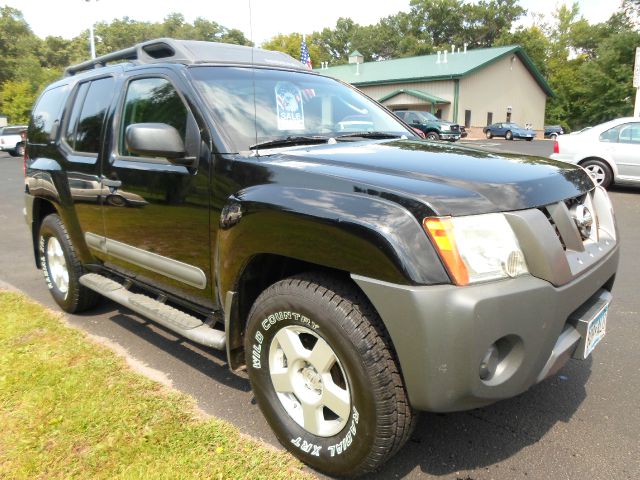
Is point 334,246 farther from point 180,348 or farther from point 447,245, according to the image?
point 180,348

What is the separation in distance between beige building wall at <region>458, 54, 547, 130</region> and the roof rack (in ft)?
119

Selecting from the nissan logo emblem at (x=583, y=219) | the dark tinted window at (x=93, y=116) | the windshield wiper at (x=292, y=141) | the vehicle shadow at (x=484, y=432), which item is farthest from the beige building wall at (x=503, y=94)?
the nissan logo emblem at (x=583, y=219)

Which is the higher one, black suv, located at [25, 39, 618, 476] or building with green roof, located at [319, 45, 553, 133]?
building with green roof, located at [319, 45, 553, 133]

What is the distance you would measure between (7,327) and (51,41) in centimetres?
8319

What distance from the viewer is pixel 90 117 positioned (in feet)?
12.5

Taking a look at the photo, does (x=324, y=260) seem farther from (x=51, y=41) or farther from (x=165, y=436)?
(x=51, y=41)

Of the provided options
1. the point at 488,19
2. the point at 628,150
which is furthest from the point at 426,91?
the point at 488,19

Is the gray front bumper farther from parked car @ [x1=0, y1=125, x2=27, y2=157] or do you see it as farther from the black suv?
parked car @ [x1=0, y1=125, x2=27, y2=157]

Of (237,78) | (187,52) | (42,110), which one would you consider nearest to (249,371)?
(237,78)

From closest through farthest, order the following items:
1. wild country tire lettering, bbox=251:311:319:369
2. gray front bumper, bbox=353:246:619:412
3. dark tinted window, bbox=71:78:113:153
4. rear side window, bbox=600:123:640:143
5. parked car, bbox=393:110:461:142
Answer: gray front bumper, bbox=353:246:619:412, wild country tire lettering, bbox=251:311:319:369, dark tinted window, bbox=71:78:113:153, rear side window, bbox=600:123:640:143, parked car, bbox=393:110:461:142

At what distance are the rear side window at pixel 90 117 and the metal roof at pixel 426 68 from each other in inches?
1342

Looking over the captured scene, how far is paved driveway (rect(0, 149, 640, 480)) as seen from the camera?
7.82 ft

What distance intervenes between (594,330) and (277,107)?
6.72 feet

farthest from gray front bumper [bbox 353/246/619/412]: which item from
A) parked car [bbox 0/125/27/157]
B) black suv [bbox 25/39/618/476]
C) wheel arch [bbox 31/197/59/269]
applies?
parked car [bbox 0/125/27/157]
